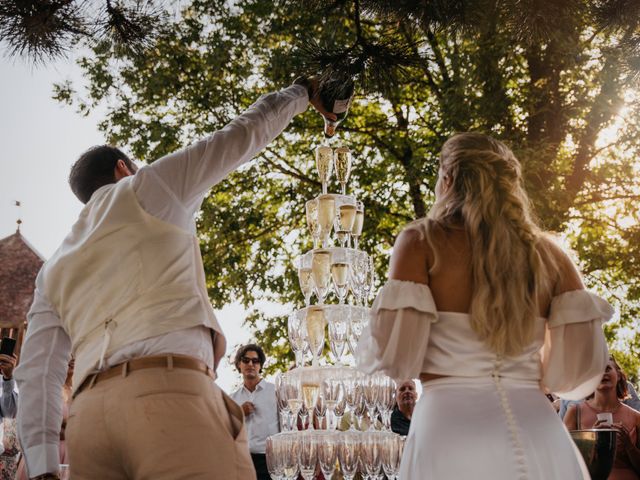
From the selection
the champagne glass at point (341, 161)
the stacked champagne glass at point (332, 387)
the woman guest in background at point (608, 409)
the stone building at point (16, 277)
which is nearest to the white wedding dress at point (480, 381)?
the stacked champagne glass at point (332, 387)

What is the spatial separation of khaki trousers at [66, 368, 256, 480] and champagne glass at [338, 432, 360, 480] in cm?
216

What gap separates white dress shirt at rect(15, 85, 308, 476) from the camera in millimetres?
2182

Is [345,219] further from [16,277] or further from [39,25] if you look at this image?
[16,277]

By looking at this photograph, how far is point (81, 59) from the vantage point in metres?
11.7

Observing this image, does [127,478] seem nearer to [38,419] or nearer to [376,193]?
[38,419]

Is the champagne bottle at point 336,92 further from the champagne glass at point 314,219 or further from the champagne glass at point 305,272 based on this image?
the champagne glass at point 305,272

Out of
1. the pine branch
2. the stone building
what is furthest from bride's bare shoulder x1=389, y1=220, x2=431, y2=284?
the stone building

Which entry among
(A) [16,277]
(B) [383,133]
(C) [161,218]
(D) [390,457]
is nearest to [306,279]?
(D) [390,457]

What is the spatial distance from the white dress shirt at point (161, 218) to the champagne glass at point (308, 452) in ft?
6.56

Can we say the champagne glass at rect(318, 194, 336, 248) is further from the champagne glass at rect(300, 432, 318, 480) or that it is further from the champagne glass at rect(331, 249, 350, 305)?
the champagne glass at rect(300, 432, 318, 480)

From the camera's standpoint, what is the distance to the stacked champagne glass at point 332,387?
4074 mm

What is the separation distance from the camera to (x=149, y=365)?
6.45 ft

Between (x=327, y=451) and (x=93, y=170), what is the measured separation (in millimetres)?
2254

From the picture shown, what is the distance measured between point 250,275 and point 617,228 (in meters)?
5.34
